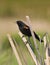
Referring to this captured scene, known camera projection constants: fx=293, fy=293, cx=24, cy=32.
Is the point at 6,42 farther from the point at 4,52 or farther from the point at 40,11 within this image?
the point at 40,11

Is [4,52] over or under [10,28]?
under

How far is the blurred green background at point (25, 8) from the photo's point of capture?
301 cm

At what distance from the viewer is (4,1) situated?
303cm

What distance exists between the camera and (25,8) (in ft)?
9.96

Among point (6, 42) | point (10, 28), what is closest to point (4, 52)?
point (6, 42)

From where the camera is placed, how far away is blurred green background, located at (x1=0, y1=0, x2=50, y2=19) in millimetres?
3006

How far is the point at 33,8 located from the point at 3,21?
0.35 meters

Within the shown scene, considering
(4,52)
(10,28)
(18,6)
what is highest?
(18,6)

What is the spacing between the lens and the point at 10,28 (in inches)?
115

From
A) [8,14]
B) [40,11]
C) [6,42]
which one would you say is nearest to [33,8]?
[40,11]

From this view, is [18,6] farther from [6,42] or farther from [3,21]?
[6,42]

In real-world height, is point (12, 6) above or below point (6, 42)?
above

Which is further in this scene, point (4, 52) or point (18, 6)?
point (18, 6)

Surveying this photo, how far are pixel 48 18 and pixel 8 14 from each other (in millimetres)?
415
